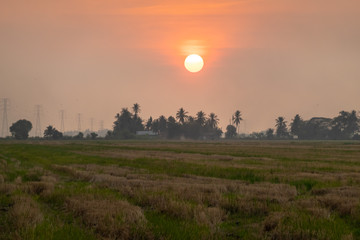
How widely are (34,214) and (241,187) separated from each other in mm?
9269

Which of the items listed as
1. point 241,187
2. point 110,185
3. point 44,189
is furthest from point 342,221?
point 44,189

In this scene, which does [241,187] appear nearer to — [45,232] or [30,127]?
[45,232]

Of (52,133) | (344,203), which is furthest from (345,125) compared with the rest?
(344,203)

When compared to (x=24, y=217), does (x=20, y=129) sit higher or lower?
higher

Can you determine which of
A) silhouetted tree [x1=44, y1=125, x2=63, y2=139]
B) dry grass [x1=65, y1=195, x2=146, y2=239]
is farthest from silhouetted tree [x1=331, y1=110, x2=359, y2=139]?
dry grass [x1=65, y1=195, x2=146, y2=239]

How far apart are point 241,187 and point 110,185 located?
626 cm

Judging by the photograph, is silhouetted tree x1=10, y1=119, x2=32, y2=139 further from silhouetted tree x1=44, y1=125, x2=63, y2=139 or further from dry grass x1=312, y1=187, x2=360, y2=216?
dry grass x1=312, y1=187, x2=360, y2=216

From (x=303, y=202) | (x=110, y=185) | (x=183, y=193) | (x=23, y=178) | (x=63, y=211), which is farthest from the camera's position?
(x=23, y=178)

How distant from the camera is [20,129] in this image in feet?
582

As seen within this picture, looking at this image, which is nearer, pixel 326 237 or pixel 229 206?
pixel 326 237

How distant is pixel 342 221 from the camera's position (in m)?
10.2

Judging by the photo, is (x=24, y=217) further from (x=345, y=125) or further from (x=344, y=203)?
(x=345, y=125)

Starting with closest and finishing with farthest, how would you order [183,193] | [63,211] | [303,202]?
[63,211], [303,202], [183,193]

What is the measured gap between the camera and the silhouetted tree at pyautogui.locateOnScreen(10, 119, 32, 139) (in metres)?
177
